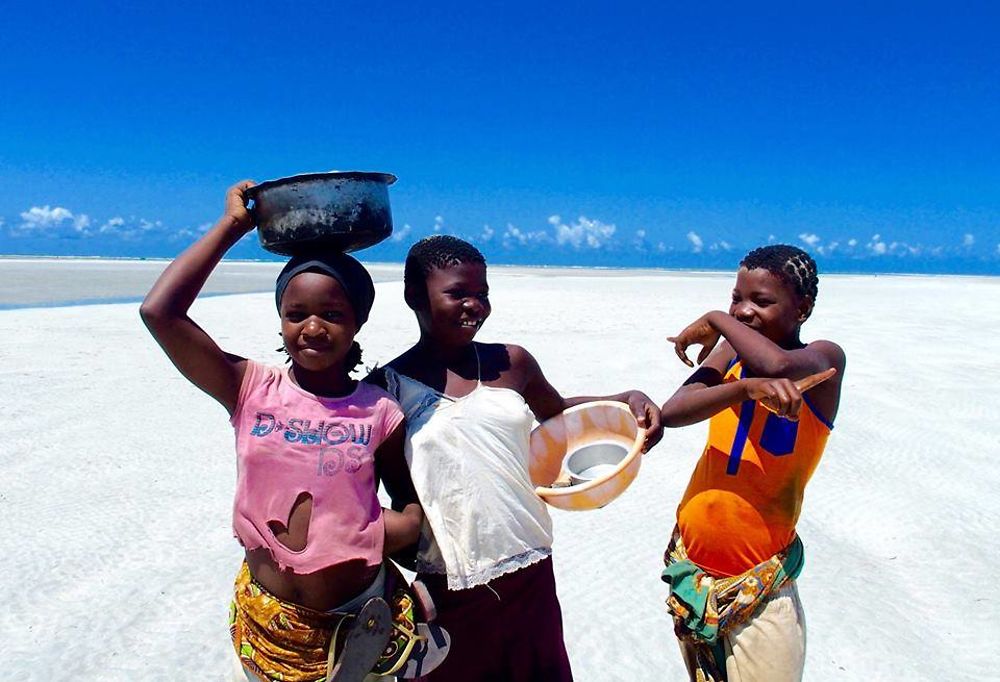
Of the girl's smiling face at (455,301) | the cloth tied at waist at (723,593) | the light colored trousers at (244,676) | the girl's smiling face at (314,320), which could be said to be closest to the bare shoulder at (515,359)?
the girl's smiling face at (455,301)

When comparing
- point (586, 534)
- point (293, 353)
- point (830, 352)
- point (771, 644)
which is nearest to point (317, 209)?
point (293, 353)

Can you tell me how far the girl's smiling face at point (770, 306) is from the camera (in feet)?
6.99

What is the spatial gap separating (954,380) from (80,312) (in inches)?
653

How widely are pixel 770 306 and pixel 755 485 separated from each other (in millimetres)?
513

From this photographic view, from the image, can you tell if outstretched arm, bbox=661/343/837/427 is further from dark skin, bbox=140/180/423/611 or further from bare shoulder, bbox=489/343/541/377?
dark skin, bbox=140/180/423/611

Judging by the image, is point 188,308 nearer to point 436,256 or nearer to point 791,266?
point 436,256

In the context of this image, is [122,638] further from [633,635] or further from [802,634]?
[802,634]

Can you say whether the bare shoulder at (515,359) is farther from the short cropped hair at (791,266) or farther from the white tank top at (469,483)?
the short cropped hair at (791,266)

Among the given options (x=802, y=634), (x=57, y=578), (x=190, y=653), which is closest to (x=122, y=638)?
(x=190, y=653)

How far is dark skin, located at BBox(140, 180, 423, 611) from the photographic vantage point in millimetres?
1873

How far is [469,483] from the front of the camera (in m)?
2.00

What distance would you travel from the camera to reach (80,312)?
16641mm

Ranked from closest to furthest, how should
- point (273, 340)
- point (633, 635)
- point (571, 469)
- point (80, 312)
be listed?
point (571, 469), point (633, 635), point (273, 340), point (80, 312)

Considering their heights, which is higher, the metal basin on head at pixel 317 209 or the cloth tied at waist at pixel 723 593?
the metal basin on head at pixel 317 209
